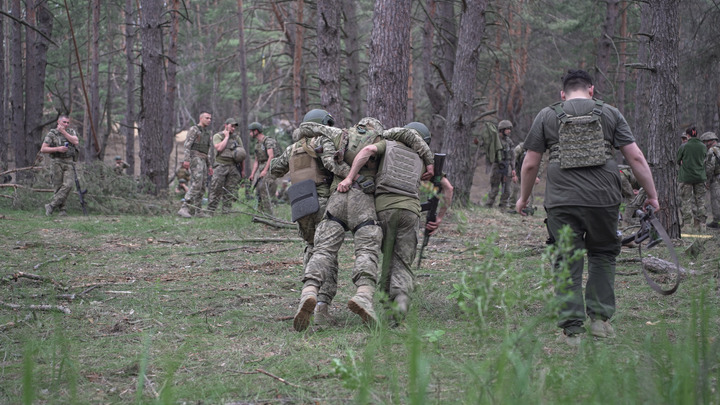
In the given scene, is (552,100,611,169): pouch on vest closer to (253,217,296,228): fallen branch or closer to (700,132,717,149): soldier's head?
(253,217,296,228): fallen branch

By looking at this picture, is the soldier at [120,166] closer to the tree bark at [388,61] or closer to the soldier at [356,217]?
the tree bark at [388,61]

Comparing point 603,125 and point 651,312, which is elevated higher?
point 603,125

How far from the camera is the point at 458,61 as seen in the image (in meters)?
13.2

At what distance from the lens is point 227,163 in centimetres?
1323

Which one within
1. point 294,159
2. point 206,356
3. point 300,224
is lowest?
point 206,356

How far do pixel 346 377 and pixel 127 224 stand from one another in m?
9.82

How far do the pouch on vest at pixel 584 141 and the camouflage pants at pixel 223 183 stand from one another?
9633mm

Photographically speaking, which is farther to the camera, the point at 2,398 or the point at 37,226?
the point at 37,226

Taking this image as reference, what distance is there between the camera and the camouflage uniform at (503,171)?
16.3 metres

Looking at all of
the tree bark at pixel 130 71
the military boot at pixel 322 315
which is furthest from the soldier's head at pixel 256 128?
the military boot at pixel 322 315

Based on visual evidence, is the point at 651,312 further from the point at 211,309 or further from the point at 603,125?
the point at 211,309

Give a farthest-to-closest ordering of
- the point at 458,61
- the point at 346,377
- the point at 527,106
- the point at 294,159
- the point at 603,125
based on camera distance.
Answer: the point at 527,106 → the point at 458,61 → the point at 294,159 → the point at 603,125 → the point at 346,377

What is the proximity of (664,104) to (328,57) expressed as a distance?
5780 millimetres

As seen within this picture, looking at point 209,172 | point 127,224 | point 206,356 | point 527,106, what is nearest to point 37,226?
point 127,224
